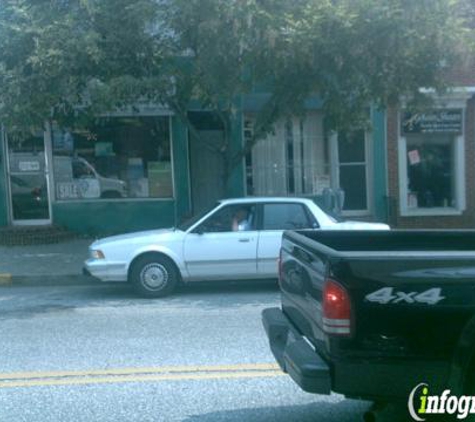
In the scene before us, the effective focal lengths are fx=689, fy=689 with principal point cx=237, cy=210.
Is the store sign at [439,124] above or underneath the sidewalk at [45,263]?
above

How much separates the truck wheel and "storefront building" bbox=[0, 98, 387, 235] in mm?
5817

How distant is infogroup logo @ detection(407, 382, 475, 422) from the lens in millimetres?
3820

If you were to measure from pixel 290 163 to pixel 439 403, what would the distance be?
12.3 m

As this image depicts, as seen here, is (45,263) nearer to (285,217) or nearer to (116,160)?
(116,160)

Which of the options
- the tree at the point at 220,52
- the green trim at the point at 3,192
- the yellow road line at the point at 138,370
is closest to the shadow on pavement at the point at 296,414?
the yellow road line at the point at 138,370

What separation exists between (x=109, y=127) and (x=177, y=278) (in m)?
6.60

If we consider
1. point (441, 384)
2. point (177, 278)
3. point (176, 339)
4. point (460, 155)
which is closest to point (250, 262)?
point (177, 278)

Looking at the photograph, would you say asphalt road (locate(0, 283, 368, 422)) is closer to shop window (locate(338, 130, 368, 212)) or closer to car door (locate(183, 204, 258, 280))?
car door (locate(183, 204, 258, 280))

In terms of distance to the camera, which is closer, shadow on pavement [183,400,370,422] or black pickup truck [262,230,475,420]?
black pickup truck [262,230,475,420]

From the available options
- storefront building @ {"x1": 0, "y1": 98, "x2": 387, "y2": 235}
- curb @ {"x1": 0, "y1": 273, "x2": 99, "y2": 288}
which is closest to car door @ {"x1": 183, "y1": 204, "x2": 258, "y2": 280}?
curb @ {"x1": 0, "y1": 273, "x2": 99, "y2": 288}

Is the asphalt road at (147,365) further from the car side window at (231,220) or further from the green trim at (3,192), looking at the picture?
the green trim at (3,192)

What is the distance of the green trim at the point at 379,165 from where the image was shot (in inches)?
614

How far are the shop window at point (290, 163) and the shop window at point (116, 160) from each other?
2.03 meters

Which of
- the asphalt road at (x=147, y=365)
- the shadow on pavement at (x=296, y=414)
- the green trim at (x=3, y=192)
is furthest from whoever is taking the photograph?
the green trim at (x=3, y=192)
